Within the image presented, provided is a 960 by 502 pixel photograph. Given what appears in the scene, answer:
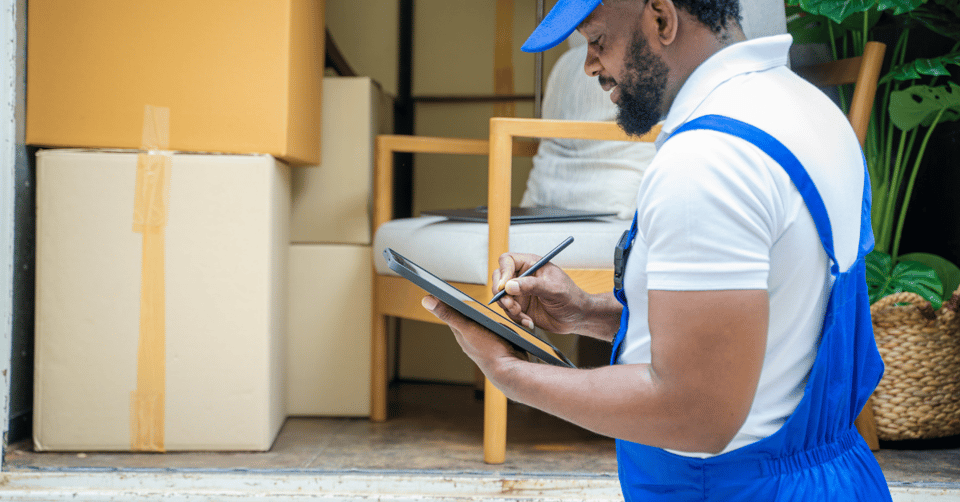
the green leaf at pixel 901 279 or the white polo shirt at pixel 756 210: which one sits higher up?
the white polo shirt at pixel 756 210

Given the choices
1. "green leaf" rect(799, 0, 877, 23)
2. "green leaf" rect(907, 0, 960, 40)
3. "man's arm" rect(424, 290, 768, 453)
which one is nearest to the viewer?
"man's arm" rect(424, 290, 768, 453)

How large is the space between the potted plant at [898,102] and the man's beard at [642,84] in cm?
88

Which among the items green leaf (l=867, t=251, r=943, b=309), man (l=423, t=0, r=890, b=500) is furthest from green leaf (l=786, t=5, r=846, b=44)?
man (l=423, t=0, r=890, b=500)

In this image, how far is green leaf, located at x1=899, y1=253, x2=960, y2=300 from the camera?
55.4 inches

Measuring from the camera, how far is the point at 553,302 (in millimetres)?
750

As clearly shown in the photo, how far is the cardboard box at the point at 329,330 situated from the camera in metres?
1.56

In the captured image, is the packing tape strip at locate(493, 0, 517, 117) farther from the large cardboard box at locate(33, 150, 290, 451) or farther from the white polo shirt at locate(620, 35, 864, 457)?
the white polo shirt at locate(620, 35, 864, 457)

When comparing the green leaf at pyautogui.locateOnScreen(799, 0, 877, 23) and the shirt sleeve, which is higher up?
the green leaf at pyautogui.locateOnScreen(799, 0, 877, 23)

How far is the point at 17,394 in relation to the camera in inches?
50.6

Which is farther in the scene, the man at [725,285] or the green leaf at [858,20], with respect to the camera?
the green leaf at [858,20]

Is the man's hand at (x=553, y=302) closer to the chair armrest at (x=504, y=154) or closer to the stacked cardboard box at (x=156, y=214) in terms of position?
the chair armrest at (x=504, y=154)

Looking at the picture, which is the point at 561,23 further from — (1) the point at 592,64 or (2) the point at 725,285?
(2) the point at 725,285

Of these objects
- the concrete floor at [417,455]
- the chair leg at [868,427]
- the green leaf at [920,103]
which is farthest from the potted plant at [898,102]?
the concrete floor at [417,455]

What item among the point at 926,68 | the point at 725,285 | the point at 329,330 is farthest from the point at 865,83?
the point at 329,330
